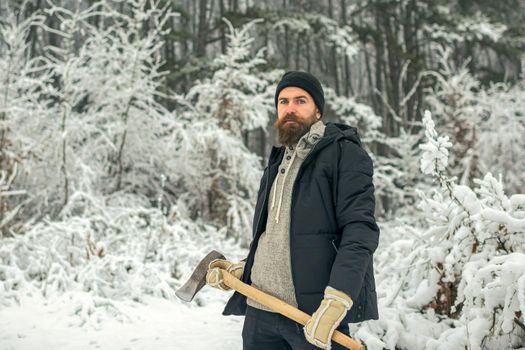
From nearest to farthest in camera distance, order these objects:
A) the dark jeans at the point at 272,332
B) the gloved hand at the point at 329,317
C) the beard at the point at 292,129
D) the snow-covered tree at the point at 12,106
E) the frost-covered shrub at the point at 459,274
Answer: the gloved hand at the point at 329,317 → the dark jeans at the point at 272,332 → the beard at the point at 292,129 → the frost-covered shrub at the point at 459,274 → the snow-covered tree at the point at 12,106

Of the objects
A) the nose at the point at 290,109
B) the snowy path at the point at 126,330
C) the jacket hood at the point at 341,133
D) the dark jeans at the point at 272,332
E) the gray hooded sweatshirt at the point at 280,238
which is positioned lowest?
the snowy path at the point at 126,330

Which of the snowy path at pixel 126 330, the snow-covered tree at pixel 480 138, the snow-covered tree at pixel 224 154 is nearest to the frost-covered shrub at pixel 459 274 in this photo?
the snowy path at pixel 126 330

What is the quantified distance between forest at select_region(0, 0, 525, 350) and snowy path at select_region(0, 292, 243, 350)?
0.41 feet

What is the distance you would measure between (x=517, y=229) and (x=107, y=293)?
4241 mm

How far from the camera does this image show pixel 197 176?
31.2 ft

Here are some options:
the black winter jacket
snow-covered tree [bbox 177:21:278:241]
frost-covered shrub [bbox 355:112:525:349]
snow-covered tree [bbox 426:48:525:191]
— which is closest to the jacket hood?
the black winter jacket

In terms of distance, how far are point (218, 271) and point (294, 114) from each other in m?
0.92

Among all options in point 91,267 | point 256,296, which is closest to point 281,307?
point 256,296

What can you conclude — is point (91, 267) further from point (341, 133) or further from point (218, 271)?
point (341, 133)

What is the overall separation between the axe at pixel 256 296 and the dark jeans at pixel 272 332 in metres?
0.08

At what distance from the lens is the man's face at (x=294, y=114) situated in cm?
212

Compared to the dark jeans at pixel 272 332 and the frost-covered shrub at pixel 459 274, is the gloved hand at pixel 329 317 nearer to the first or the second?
the dark jeans at pixel 272 332

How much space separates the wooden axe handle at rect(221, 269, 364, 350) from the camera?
1822 millimetres

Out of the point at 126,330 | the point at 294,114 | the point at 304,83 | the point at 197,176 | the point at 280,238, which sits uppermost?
the point at 304,83
